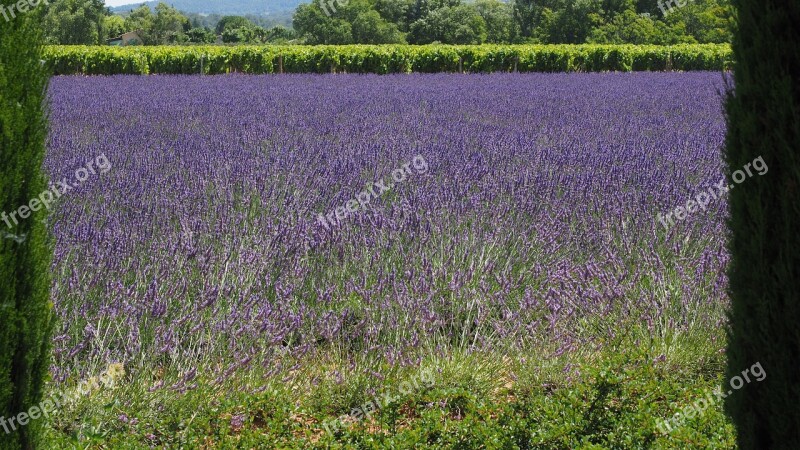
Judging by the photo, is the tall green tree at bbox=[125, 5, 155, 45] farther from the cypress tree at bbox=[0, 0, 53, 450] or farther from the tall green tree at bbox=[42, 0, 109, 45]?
the cypress tree at bbox=[0, 0, 53, 450]

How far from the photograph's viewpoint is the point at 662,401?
3125 millimetres

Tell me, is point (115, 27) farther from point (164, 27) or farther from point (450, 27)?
point (450, 27)

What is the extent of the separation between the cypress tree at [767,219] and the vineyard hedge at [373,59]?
74.4 feet

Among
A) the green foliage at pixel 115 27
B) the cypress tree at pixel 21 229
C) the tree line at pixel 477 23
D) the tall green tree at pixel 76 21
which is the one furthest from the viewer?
the green foliage at pixel 115 27

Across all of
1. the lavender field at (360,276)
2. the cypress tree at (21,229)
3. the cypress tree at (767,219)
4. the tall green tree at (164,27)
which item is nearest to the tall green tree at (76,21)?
the tall green tree at (164,27)

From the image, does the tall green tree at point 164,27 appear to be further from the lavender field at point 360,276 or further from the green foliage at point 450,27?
the lavender field at point 360,276

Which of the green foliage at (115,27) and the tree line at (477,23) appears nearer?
the tree line at (477,23)

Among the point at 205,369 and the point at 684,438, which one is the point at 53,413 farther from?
the point at 684,438

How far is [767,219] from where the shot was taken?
73.1 inches

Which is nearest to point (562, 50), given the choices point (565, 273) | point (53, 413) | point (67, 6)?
point (565, 273)

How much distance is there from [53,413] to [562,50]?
2593 cm

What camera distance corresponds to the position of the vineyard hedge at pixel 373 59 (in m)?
23.8

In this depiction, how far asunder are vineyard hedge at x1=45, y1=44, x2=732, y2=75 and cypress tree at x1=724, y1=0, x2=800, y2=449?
22666 mm

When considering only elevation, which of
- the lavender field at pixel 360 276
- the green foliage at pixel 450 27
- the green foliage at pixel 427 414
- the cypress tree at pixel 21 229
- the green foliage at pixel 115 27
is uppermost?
the green foliage at pixel 115 27
